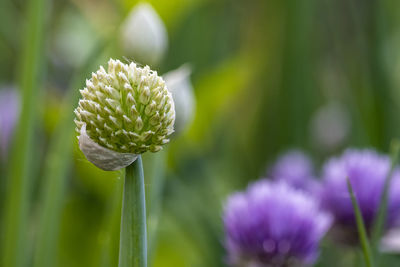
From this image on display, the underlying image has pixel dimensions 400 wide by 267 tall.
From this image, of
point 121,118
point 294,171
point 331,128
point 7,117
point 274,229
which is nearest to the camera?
point 121,118

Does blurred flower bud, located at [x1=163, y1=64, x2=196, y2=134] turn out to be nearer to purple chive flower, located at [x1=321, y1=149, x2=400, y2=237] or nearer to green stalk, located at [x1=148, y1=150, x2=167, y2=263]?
green stalk, located at [x1=148, y1=150, x2=167, y2=263]

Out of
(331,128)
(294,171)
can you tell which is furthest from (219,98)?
(331,128)

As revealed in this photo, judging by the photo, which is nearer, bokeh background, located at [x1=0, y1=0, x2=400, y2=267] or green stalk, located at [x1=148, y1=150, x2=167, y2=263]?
green stalk, located at [x1=148, y1=150, x2=167, y2=263]

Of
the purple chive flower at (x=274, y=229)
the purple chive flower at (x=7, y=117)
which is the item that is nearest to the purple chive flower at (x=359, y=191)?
the purple chive flower at (x=274, y=229)

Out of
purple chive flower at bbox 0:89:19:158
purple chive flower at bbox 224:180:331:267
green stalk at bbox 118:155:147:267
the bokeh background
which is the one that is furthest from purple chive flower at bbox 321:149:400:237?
purple chive flower at bbox 0:89:19:158

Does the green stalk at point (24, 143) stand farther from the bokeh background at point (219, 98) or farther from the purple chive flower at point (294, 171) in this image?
the purple chive flower at point (294, 171)

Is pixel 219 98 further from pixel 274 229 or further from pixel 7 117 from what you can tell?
pixel 274 229

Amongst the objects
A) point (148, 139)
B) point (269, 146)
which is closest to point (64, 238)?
point (269, 146)
